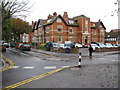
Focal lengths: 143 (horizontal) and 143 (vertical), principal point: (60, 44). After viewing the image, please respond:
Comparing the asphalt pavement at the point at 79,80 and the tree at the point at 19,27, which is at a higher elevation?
the tree at the point at 19,27

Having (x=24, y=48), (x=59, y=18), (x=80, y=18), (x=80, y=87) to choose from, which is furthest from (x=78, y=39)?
(x=80, y=87)

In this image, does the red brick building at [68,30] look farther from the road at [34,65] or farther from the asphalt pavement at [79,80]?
the asphalt pavement at [79,80]

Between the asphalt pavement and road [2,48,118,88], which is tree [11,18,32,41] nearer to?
road [2,48,118,88]

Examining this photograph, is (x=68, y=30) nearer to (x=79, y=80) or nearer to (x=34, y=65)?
(x=34, y=65)

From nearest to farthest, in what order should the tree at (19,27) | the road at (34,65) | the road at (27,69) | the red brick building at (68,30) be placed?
the road at (27,69)
the road at (34,65)
the red brick building at (68,30)
the tree at (19,27)

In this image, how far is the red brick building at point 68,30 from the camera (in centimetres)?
4409

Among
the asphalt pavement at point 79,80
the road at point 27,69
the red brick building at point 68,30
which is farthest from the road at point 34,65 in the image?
the red brick building at point 68,30

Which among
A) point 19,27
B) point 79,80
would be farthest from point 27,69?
point 19,27

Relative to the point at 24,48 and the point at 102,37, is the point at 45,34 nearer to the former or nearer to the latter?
the point at 24,48

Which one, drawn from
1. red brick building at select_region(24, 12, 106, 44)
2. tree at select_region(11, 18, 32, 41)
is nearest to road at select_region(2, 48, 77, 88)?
red brick building at select_region(24, 12, 106, 44)

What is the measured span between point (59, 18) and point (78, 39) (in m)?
10.1

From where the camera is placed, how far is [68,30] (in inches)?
1828

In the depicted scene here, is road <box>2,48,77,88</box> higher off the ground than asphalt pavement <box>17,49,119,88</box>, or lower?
lower

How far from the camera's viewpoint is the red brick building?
145 ft
